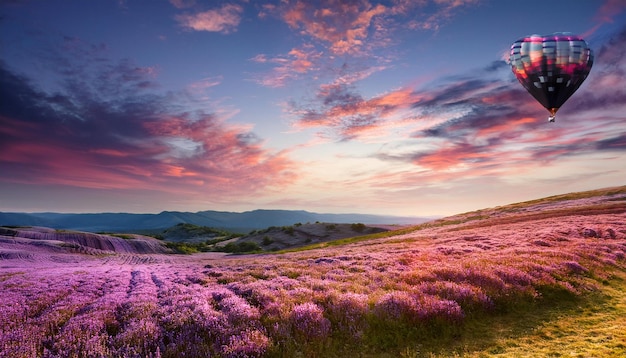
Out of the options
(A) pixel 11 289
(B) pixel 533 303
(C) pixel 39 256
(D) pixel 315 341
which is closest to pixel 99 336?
(D) pixel 315 341

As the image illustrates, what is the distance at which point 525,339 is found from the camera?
8.75 metres

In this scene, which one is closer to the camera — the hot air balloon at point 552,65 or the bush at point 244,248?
the hot air balloon at point 552,65

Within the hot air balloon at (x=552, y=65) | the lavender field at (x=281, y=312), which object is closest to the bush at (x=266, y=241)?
the hot air balloon at (x=552, y=65)

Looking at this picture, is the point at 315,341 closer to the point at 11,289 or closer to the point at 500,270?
the point at 500,270

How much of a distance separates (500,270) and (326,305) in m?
8.32

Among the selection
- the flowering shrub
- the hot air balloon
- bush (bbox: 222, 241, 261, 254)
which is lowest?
bush (bbox: 222, 241, 261, 254)

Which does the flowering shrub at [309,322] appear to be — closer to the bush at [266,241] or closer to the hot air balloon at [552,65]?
the hot air balloon at [552,65]

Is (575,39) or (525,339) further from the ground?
A: (575,39)

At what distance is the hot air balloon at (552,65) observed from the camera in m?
27.1

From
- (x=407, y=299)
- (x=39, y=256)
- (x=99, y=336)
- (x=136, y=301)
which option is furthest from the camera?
(x=39, y=256)

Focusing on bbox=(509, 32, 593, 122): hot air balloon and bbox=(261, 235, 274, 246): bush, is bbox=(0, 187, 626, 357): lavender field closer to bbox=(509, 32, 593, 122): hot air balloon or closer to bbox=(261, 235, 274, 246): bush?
bbox=(509, 32, 593, 122): hot air balloon

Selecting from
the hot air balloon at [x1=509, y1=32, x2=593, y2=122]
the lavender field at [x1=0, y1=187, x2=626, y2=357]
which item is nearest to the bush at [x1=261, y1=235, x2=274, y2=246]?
the hot air balloon at [x1=509, y1=32, x2=593, y2=122]

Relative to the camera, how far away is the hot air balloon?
27.1 m

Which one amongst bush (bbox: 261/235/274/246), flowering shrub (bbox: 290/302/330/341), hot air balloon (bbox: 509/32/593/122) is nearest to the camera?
flowering shrub (bbox: 290/302/330/341)
